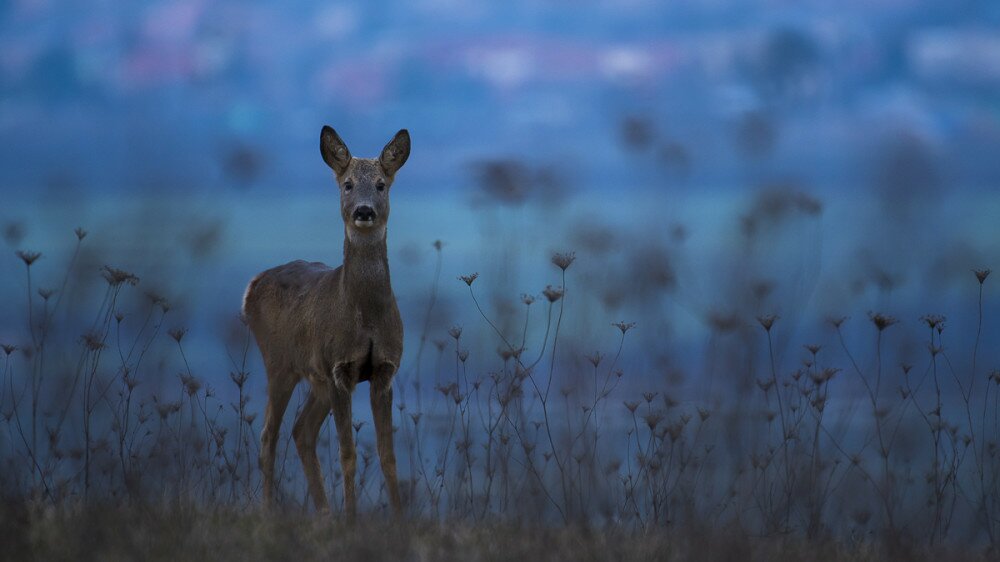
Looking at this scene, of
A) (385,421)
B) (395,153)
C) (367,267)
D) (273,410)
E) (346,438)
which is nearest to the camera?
(346,438)

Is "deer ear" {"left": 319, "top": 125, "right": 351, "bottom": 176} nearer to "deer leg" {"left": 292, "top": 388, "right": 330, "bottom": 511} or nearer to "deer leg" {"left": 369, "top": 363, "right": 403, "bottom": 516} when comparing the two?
"deer leg" {"left": 369, "top": 363, "right": 403, "bottom": 516}

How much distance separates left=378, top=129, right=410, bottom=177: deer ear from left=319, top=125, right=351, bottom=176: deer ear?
258 mm

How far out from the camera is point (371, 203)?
7.96 m

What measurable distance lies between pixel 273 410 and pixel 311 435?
40 cm

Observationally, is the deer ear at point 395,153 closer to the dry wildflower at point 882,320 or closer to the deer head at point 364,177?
the deer head at point 364,177

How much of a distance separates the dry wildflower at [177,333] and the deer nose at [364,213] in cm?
138

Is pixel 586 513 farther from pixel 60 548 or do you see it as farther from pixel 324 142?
pixel 324 142

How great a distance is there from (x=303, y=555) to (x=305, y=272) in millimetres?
4187

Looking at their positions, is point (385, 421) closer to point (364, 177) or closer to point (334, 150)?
point (364, 177)

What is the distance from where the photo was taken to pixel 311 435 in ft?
30.7

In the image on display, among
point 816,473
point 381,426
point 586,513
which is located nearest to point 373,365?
point 381,426

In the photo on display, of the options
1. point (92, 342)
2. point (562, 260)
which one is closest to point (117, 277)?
point (92, 342)

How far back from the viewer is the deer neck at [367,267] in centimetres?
817

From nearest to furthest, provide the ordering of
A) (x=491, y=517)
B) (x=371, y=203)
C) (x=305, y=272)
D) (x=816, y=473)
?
(x=816, y=473) → (x=491, y=517) → (x=371, y=203) → (x=305, y=272)
